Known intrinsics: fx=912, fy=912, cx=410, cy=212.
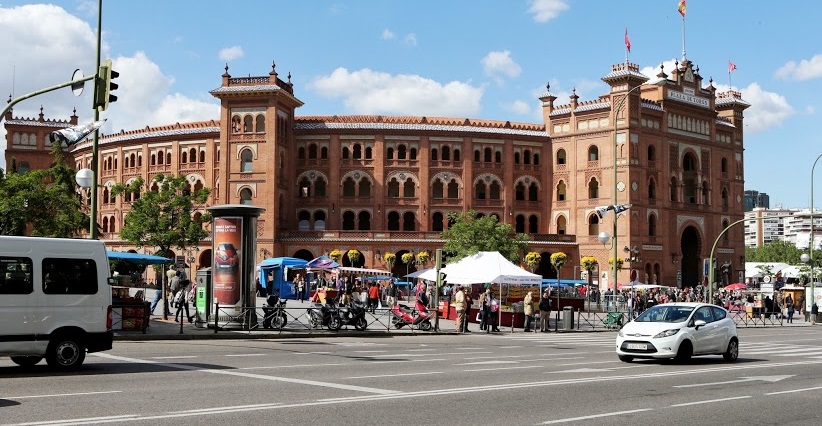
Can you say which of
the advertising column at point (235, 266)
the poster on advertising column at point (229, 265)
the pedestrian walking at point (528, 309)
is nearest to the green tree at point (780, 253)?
the pedestrian walking at point (528, 309)

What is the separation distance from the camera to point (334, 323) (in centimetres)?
3030

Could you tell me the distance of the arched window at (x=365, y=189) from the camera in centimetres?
7926

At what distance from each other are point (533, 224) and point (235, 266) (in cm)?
5692

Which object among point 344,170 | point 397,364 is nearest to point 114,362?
point 397,364

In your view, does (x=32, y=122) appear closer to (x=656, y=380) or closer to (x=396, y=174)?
(x=396, y=174)

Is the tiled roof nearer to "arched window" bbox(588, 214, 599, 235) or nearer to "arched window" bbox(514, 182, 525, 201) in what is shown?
"arched window" bbox(514, 182, 525, 201)

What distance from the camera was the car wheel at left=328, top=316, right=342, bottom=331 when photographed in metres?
29.9

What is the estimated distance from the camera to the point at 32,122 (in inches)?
3548

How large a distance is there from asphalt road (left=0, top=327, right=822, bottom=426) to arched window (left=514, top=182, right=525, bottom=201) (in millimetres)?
59002

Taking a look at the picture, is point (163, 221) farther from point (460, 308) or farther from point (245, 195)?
point (460, 308)

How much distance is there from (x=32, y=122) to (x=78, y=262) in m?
80.7

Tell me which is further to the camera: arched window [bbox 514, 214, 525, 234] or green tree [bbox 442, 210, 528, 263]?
arched window [bbox 514, 214, 525, 234]

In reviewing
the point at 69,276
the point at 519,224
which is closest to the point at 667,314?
the point at 69,276

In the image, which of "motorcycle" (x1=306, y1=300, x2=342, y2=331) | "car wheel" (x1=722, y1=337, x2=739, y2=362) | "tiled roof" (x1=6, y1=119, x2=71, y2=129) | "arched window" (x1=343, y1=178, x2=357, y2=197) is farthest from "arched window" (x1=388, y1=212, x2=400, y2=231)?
"car wheel" (x1=722, y1=337, x2=739, y2=362)
